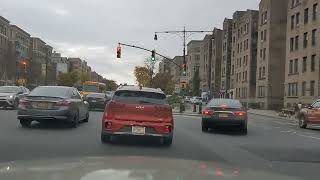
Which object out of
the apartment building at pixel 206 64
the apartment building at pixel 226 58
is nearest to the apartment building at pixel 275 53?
the apartment building at pixel 226 58

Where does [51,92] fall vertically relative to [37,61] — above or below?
below

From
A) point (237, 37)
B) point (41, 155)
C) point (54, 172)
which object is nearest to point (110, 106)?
point (41, 155)

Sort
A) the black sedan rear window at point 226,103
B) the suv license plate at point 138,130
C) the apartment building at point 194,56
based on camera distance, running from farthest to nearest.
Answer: the apartment building at point 194,56 → the black sedan rear window at point 226,103 → the suv license plate at point 138,130

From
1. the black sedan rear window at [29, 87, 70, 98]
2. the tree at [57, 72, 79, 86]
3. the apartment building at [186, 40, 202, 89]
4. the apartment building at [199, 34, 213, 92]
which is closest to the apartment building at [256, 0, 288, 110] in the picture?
the apartment building at [199, 34, 213, 92]

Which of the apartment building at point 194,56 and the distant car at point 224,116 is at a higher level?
the apartment building at point 194,56

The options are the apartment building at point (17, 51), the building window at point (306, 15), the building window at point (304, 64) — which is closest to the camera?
the building window at point (304, 64)

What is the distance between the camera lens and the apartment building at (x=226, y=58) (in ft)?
352

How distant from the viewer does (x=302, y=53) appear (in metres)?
61.6

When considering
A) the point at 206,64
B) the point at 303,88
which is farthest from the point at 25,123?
the point at 206,64

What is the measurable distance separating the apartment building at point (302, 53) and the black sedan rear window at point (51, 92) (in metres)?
41.1

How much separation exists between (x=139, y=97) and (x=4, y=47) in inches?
3841

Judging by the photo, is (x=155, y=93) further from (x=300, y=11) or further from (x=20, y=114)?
(x=300, y=11)

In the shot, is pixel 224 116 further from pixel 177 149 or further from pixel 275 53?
pixel 275 53

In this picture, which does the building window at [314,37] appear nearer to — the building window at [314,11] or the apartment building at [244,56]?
the building window at [314,11]
